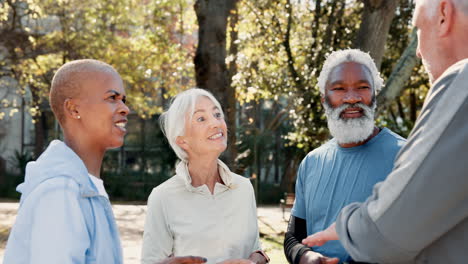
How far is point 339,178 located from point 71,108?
5.46 ft

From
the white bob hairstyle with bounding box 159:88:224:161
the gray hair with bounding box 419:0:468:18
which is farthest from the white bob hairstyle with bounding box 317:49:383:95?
the gray hair with bounding box 419:0:468:18

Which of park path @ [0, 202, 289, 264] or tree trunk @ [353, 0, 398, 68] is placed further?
park path @ [0, 202, 289, 264]

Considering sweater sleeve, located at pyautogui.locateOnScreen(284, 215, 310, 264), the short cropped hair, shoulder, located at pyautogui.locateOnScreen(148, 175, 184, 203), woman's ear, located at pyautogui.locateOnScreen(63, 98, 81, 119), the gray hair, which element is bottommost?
sweater sleeve, located at pyautogui.locateOnScreen(284, 215, 310, 264)

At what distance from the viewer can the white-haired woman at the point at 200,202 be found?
339 cm

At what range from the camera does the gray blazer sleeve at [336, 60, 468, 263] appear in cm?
166

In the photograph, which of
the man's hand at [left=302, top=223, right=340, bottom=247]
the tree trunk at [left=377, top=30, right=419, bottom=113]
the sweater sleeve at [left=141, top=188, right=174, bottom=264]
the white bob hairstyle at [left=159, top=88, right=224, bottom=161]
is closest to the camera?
the man's hand at [left=302, top=223, right=340, bottom=247]

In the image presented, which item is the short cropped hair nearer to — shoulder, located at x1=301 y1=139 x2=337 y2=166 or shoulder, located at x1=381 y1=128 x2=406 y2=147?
shoulder, located at x1=301 y1=139 x2=337 y2=166

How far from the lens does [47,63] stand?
22734mm

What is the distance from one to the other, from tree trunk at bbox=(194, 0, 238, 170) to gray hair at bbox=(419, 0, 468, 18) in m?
6.60

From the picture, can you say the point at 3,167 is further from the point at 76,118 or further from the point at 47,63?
the point at 76,118

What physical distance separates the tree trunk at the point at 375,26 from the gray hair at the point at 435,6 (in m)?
7.01

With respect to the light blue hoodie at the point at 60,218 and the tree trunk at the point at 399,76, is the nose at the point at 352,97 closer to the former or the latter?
the light blue hoodie at the point at 60,218

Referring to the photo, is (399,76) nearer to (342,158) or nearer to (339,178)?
(342,158)

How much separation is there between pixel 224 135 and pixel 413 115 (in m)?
20.1
